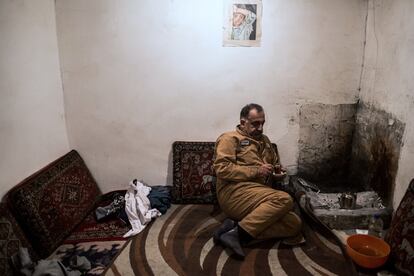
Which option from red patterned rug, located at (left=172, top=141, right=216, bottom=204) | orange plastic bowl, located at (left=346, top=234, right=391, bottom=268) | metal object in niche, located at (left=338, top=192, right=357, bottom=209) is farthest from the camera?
red patterned rug, located at (left=172, top=141, right=216, bottom=204)

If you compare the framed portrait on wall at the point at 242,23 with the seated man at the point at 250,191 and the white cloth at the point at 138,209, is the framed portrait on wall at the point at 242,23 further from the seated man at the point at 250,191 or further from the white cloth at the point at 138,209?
the white cloth at the point at 138,209

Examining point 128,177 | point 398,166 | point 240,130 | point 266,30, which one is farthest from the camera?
point 128,177

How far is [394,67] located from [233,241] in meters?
1.77

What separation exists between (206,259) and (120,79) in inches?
67.6

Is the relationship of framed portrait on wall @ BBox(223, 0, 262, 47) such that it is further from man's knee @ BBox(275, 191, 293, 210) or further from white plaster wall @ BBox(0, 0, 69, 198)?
white plaster wall @ BBox(0, 0, 69, 198)

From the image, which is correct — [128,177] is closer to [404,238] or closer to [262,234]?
[262,234]

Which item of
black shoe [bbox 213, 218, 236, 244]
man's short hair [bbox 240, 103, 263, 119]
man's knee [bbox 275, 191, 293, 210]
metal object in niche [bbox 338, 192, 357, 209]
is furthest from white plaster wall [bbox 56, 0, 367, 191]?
black shoe [bbox 213, 218, 236, 244]

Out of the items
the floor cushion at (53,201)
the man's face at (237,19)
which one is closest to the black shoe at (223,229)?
the floor cushion at (53,201)

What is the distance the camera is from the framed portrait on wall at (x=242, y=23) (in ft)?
8.38

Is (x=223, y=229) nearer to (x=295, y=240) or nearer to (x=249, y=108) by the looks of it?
(x=295, y=240)

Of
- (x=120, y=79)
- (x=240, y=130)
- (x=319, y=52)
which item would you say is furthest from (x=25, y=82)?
(x=319, y=52)

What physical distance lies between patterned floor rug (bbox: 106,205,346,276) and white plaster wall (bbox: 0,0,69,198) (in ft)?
3.34

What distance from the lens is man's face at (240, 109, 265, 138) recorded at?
2.31 m

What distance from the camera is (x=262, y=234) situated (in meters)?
2.28
